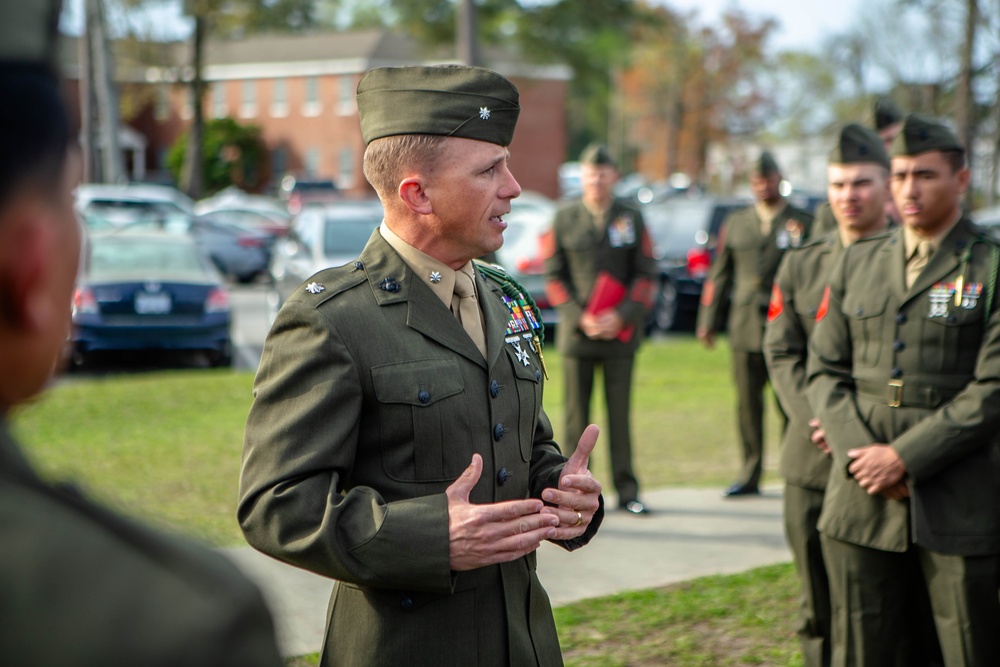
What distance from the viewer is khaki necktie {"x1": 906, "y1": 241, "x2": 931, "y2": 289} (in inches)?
157

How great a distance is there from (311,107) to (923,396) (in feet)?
219

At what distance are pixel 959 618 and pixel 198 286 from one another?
1090 cm

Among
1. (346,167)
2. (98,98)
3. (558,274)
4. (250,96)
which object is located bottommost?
(558,274)

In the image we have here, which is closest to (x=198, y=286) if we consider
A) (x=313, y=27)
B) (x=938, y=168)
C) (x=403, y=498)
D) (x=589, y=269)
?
(x=589, y=269)

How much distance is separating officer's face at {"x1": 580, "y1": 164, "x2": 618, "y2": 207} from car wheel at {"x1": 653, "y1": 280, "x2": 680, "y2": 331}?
9785 mm

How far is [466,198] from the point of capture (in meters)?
2.59

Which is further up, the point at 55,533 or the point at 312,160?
the point at 312,160

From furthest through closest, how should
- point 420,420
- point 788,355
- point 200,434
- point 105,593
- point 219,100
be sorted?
point 219,100
point 200,434
point 788,355
point 420,420
point 105,593

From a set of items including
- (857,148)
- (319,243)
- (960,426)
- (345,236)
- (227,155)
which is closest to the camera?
(960,426)

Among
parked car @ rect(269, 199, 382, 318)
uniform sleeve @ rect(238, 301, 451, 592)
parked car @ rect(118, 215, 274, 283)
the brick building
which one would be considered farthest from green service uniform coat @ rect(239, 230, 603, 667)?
the brick building

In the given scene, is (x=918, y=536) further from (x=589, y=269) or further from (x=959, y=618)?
(x=589, y=269)

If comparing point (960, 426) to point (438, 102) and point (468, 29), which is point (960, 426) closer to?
point (438, 102)

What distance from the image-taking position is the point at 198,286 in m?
13.3

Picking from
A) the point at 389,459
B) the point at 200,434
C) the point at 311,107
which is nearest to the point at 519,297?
the point at 389,459
